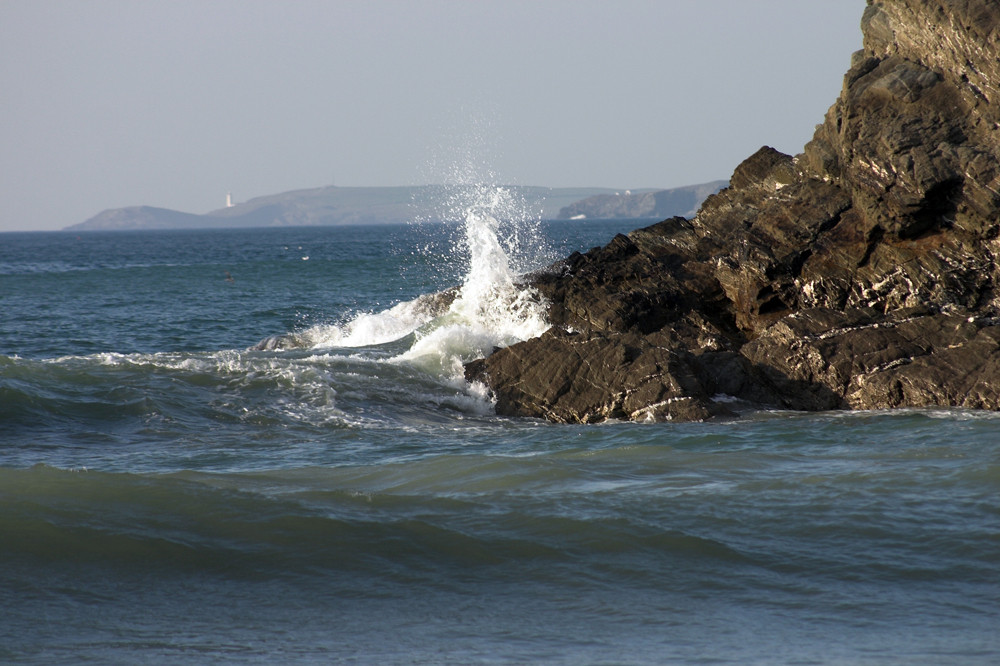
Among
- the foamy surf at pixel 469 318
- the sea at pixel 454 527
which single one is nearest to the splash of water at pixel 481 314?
the foamy surf at pixel 469 318

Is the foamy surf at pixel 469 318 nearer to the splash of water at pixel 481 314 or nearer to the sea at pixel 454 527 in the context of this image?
the splash of water at pixel 481 314

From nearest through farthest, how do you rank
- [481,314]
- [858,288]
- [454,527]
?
[454,527] < [858,288] < [481,314]

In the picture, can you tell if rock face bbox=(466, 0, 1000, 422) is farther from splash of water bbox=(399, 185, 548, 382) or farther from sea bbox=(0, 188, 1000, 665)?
splash of water bbox=(399, 185, 548, 382)

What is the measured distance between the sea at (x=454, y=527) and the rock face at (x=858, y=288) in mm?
484

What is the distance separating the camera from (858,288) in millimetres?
11852

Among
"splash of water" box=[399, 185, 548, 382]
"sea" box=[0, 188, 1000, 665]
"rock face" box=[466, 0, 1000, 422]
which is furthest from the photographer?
"splash of water" box=[399, 185, 548, 382]

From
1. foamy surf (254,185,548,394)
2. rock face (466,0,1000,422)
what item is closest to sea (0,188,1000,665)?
rock face (466,0,1000,422)

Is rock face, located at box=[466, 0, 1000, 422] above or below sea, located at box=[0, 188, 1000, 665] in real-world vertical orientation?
above

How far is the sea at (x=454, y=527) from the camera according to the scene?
5.45 metres

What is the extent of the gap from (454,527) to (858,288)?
22.1 feet

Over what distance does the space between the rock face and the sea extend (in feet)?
1.59

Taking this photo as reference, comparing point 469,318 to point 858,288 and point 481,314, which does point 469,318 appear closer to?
point 481,314

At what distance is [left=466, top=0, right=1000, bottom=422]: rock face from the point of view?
1080 cm

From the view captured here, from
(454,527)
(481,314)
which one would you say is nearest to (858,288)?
(481,314)
